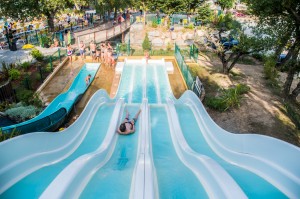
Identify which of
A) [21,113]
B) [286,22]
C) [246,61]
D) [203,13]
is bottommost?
Result: [246,61]

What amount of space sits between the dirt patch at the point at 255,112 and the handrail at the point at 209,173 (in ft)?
13.6

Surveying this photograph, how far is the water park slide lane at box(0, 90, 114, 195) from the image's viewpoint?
18.2 feet

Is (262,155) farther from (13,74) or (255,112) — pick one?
(13,74)

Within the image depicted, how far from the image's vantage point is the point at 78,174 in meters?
5.25

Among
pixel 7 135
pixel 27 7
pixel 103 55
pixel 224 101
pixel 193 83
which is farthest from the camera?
pixel 27 7

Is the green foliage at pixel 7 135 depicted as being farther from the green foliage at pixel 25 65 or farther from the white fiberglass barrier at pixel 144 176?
the green foliage at pixel 25 65

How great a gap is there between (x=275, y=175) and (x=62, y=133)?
6034mm

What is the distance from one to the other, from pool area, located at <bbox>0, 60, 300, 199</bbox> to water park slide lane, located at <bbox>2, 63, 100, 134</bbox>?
121cm

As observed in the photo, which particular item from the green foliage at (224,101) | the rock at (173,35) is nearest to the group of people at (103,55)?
the green foliage at (224,101)

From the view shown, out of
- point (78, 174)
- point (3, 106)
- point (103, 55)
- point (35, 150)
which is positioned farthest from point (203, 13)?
point (78, 174)

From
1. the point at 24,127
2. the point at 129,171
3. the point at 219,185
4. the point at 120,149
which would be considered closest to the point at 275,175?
the point at 219,185

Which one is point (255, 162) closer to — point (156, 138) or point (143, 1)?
point (156, 138)

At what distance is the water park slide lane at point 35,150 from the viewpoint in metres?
5.54

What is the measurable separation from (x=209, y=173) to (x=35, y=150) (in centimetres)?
454
